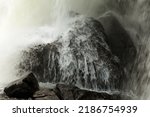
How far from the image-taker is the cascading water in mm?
5324

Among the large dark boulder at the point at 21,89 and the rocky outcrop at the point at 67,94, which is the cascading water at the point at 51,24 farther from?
the large dark boulder at the point at 21,89

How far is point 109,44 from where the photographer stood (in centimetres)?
578

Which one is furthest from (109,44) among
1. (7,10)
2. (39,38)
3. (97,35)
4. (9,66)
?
(7,10)

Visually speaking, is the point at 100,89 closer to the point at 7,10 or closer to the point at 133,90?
the point at 133,90

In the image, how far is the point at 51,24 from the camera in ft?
20.2

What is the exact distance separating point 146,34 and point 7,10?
9.25ft

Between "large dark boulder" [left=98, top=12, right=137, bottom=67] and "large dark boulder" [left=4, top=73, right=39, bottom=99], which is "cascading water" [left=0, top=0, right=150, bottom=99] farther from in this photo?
"large dark boulder" [left=4, top=73, right=39, bottom=99]

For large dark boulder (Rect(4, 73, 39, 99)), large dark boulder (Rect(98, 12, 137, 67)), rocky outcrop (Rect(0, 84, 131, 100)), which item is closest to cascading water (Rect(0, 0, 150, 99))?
large dark boulder (Rect(98, 12, 137, 67))

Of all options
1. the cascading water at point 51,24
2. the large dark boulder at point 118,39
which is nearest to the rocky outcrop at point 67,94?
the cascading water at point 51,24

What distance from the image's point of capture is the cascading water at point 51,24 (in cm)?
532

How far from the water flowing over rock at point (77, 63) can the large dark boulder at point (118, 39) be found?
0.20m

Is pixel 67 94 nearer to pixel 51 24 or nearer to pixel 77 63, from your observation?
pixel 77 63

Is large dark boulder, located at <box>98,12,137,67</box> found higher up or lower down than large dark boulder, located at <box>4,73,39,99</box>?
higher up

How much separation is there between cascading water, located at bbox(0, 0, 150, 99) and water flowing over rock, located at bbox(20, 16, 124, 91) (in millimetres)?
217
